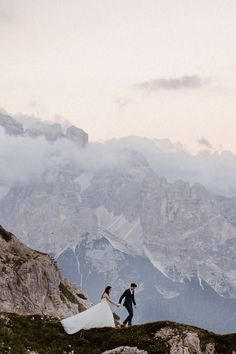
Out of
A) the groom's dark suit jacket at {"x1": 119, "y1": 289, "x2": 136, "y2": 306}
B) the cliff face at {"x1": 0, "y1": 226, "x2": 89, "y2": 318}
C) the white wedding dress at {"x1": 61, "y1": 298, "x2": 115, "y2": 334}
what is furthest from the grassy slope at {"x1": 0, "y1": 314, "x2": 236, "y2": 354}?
the cliff face at {"x1": 0, "y1": 226, "x2": 89, "y2": 318}

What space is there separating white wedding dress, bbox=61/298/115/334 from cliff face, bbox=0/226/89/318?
6636cm

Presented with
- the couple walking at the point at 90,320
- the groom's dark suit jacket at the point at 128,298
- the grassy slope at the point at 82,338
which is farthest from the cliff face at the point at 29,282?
the grassy slope at the point at 82,338

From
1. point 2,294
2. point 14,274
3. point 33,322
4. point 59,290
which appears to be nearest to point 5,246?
point 14,274

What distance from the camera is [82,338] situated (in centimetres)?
3916

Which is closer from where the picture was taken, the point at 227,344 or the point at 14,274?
Answer: the point at 227,344

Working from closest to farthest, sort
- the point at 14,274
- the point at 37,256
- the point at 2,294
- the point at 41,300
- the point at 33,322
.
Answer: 1. the point at 33,322
2. the point at 2,294
3. the point at 14,274
4. the point at 41,300
5. the point at 37,256

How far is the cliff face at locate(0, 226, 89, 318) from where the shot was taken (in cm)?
11938

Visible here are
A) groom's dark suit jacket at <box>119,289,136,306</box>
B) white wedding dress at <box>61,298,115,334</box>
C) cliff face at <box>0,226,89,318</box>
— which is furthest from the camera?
cliff face at <box>0,226,89,318</box>

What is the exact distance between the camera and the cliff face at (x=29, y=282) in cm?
11938

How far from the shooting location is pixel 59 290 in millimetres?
150750

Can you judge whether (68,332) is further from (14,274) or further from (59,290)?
(59,290)

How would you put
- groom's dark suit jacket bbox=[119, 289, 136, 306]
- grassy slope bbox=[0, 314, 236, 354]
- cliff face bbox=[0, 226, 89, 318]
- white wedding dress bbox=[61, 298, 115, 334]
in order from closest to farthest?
1. grassy slope bbox=[0, 314, 236, 354]
2. white wedding dress bbox=[61, 298, 115, 334]
3. groom's dark suit jacket bbox=[119, 289, 136, 306]
4. cliff face bbox=[0, 226, 89, 318]

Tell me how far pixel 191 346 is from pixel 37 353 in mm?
11159

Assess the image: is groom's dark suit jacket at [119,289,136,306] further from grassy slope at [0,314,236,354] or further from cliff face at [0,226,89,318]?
cliff face at [0,226,89,318]
